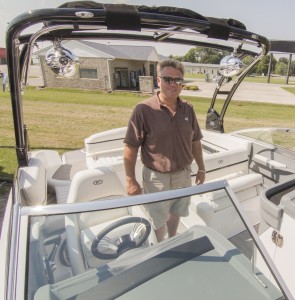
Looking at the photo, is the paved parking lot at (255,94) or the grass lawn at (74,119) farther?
the paved parking lot at (255,94)

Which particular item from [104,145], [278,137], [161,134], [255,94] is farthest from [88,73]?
[161,134]

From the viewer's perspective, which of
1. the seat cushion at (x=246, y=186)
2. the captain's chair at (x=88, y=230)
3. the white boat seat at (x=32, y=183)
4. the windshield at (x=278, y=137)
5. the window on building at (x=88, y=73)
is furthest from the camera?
the window on building at (x=88, y=73)

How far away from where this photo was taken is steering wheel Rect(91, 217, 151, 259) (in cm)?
133

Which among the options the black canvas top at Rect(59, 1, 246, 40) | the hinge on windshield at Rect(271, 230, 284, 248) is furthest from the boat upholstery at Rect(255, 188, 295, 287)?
the black canvas top at Rect(59, 1, 246, 40)

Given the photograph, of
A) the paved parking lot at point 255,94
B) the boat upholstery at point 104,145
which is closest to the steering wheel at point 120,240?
the boat upholstery at point 104,145

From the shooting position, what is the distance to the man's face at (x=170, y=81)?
212 cm

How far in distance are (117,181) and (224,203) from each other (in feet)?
2.85

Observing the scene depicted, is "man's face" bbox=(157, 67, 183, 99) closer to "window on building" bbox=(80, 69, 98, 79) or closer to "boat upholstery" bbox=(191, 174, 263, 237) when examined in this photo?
"boat upholstery" bbox=(191, 174, 263, 237)

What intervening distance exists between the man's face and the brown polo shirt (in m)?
0.10

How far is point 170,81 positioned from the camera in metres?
2.12

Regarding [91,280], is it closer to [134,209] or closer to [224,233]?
[134,209]

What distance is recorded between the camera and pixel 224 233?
143 centimetres

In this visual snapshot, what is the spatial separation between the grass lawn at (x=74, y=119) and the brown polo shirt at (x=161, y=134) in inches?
131

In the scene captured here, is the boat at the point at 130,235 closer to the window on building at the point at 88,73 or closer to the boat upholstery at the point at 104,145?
the boat upholstery at the point at 104,145
